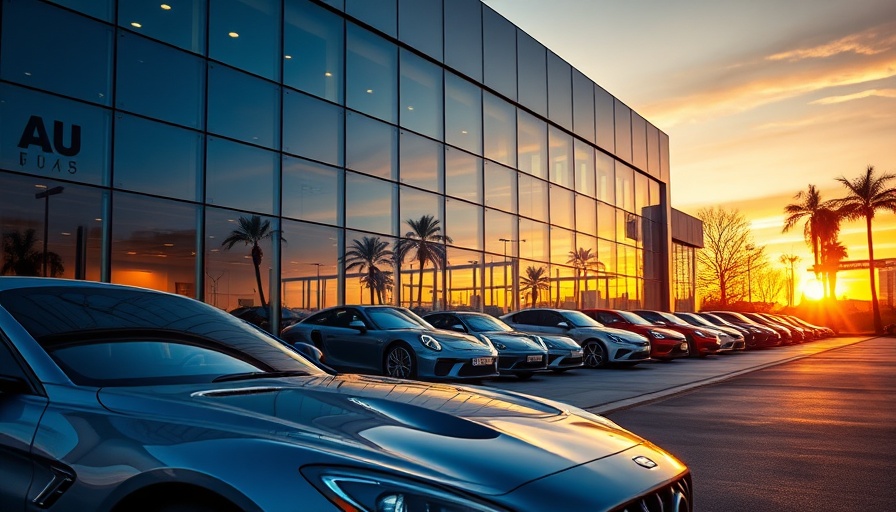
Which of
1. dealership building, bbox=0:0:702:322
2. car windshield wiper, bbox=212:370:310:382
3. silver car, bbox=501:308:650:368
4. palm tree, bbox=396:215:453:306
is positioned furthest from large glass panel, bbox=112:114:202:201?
car windshield wiper, bbox=212:370:310:382

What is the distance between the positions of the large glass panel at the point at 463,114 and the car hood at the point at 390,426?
19.3 meters

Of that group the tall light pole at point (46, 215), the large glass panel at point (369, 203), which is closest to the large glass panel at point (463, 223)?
the large glass panel at point (369, 203)

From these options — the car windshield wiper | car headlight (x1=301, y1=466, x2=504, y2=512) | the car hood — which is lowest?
car headlight (x1=301, y1=466, x2=504, y2=512)

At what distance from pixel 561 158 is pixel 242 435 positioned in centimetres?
2710

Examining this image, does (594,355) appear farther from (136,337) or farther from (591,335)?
(136,337)

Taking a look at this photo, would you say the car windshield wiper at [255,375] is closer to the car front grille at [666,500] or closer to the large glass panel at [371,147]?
the car front grille at [666,500]

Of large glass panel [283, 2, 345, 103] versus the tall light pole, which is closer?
the tall light pole

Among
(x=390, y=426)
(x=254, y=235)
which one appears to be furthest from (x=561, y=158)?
(x=390, y=426)

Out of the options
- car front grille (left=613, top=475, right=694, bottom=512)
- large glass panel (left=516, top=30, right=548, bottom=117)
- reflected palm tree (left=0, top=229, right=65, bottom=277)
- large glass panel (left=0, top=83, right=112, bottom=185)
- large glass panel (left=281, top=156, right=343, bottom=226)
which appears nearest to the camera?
car front grille (left=613, top=475, right=694, bottom=512)

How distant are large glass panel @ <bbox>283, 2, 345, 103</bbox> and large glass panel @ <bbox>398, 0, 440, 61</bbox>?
2.40 meters

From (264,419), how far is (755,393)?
11.3m

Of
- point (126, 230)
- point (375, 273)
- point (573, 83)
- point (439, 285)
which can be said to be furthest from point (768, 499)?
point (573, 83)

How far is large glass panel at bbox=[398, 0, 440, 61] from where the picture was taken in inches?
801

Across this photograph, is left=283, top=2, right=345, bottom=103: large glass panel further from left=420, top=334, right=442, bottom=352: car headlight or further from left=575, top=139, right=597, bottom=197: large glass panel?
left=575, top=139, right=597, bottom=197: large glass panel
